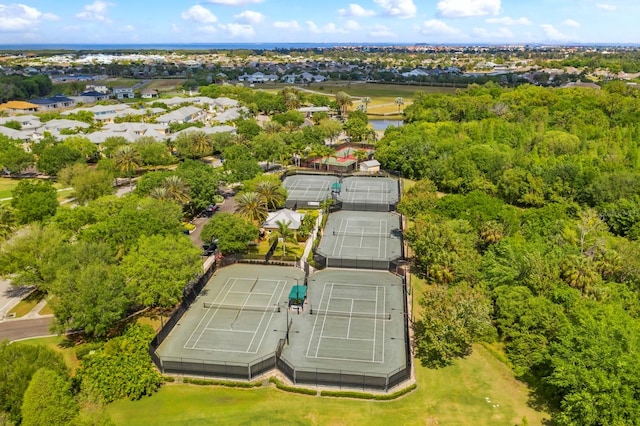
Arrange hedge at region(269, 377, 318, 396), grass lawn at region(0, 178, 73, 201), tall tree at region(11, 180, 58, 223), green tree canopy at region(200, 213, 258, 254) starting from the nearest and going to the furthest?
hedge at region(269, 377, 318, 396) < green tree canopy at region(200, 213, 258, 254) < tall tree at region(11, 180, 58, 223) < grass lawn at region(0, 178, 73, 201)

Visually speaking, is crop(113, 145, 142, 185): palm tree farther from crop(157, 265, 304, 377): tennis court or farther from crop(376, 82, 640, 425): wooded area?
crop(376, 82, 640, 425): wooded area

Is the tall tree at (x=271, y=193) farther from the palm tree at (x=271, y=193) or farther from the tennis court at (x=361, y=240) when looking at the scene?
the tennis court at (x=361, y=240)

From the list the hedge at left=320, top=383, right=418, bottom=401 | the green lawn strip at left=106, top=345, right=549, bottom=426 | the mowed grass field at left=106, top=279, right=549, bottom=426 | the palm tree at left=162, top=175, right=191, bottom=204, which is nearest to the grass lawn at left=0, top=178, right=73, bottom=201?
the palm tree at left=162, top=175, right=191, bottom=204

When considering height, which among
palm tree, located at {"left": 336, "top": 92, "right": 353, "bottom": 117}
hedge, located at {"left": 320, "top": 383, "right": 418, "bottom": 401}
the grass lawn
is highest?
palm tree, located at {"left": 336, "top": 92, "right": 353, "bottom": 117}

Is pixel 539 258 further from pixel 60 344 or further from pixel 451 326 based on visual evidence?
pixel 60 344

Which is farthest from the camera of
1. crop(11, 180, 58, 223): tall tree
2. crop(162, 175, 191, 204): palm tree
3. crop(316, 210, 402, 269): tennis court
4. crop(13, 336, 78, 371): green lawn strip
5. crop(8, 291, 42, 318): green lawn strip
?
crop(162, 175, 191, 204): palm tree

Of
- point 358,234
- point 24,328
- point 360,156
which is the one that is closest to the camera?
point 24,328

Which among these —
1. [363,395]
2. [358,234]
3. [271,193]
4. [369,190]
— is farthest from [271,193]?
[363,395]
